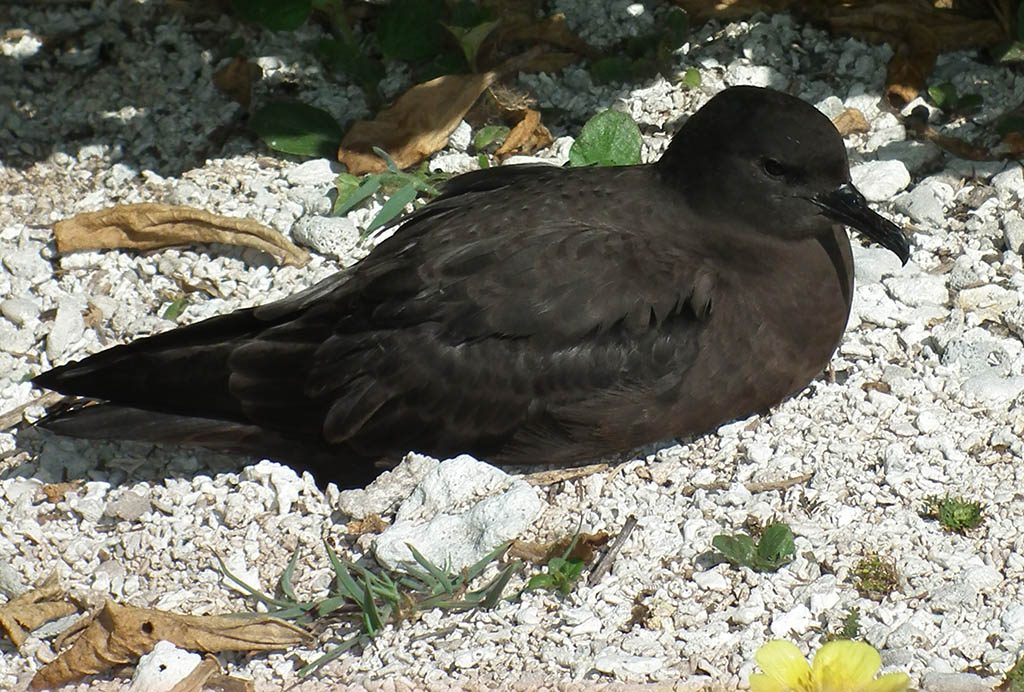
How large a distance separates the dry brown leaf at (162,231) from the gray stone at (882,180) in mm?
1919

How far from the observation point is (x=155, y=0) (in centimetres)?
650

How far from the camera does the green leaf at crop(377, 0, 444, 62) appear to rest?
19.7 ft

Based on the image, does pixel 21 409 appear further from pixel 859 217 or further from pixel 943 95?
pixel 943 95

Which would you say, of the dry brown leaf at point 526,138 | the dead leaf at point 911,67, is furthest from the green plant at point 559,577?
the dead leaf at point 911,67

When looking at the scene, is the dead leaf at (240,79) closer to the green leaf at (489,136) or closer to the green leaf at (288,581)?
the green leaf at (489,136)

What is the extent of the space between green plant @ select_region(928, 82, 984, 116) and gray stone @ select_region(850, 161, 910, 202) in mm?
380

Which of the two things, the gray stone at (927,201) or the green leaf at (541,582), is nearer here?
the green leaf at (541,582)

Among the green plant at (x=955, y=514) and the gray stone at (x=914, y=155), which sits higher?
the gray stone at (x=914, y=155)

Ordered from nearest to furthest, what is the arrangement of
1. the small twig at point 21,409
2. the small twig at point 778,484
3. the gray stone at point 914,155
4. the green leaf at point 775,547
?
the green leaf at point 775,547 → the small twig at point 778,484 → the small twig at point 21,409 → the gray stone at point 914,155

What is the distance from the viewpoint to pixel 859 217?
4.77 metres

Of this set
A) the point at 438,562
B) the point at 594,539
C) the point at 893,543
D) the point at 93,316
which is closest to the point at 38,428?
the point at 93,316

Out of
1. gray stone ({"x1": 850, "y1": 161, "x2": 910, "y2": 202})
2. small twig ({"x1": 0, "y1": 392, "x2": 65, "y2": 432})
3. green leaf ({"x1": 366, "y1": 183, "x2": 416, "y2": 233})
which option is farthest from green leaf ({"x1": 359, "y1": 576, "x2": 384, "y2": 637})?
gray stone ({"x1": 850, "y1": 161, "x2": 910, "y2": 202})

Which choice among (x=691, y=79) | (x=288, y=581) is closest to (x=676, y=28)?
(x=691, y=79)

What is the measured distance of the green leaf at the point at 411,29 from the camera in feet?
19.7
